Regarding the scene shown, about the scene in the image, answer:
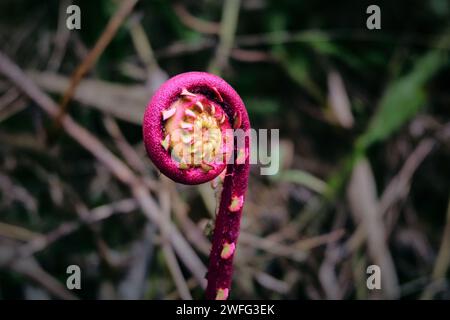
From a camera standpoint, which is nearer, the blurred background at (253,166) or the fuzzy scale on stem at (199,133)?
the fuzzy scale on stem at (199,133)

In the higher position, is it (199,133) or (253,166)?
(253,166)

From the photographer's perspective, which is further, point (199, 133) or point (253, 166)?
point (253, 166)

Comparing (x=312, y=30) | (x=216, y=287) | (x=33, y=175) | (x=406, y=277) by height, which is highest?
(x=312, y=30)

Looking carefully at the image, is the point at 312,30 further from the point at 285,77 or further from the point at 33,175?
the point at 33,175
